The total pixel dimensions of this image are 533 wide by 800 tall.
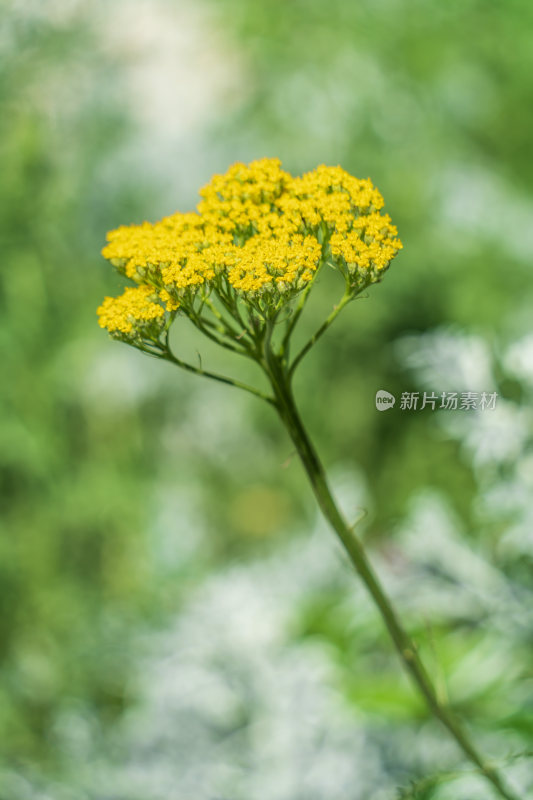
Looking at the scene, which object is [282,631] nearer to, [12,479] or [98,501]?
[98,501]

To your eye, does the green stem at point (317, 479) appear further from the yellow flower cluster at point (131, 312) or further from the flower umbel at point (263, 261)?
the yellow flower cluster at point (131, 312)

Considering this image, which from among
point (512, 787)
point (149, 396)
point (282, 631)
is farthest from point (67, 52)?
point (512, 787)

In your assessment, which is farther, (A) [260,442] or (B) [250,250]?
(A) [260,442]

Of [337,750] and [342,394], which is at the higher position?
[342,394]

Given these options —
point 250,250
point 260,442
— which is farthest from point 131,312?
point 260,442

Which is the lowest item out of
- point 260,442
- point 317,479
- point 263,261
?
point 317,479

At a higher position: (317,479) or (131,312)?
(131,312)

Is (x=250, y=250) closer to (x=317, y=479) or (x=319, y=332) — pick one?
(x=319, y=332)

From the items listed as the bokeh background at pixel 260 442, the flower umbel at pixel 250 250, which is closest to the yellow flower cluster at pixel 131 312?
the flower umbel at pixel 250 250
